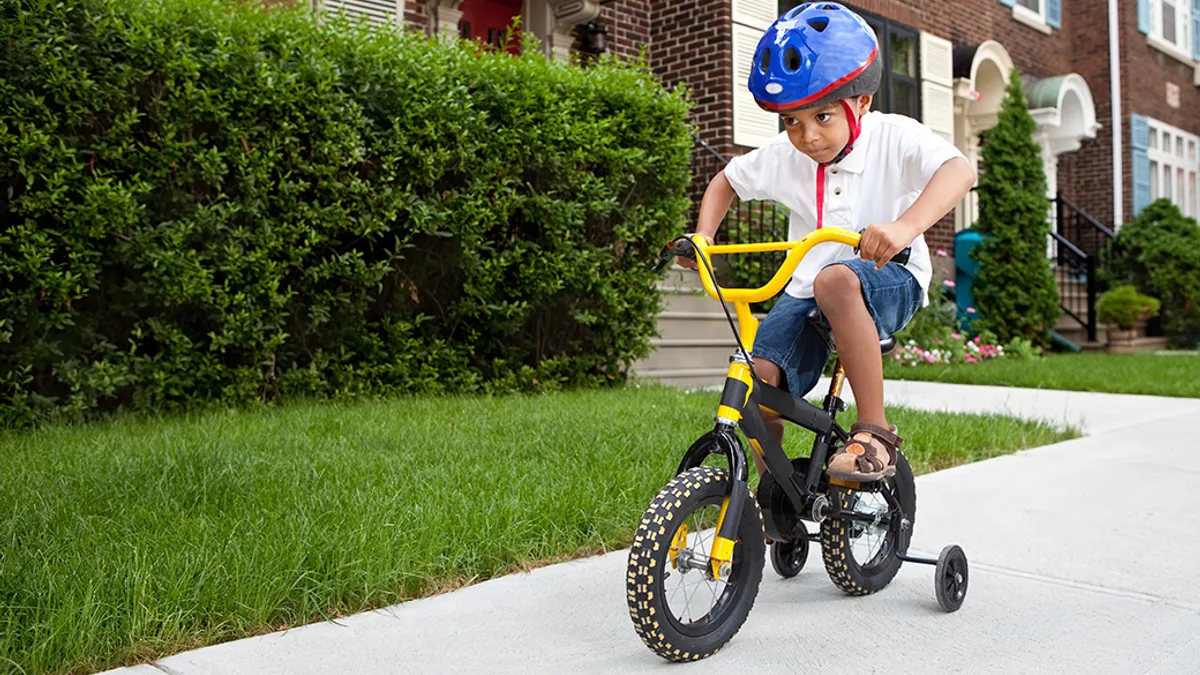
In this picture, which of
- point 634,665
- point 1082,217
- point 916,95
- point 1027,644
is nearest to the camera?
point 634,665

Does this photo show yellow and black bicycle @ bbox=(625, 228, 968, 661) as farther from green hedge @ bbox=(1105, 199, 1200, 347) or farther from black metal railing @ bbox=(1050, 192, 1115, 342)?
green hedge @ bbox=(1105, 199, 1200, 347)

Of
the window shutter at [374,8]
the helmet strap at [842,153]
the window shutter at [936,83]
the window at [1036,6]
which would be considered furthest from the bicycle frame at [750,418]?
the window at [1036,6]

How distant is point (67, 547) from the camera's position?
9.91ft

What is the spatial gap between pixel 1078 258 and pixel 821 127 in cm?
1401

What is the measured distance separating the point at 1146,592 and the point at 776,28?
6.50 feet

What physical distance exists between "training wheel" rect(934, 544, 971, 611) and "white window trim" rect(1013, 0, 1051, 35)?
14.6m

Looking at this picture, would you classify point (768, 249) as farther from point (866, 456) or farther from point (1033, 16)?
point (1033, 16)

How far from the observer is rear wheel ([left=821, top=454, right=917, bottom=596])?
9.68ft

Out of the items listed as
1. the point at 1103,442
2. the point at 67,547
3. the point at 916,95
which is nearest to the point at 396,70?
the point at 67,547

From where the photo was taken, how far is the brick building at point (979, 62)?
10.3 metres

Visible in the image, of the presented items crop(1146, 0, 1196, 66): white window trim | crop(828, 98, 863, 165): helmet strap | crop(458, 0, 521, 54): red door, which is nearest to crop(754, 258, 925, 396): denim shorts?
crop(828, 98, 863, 165): helmet strap

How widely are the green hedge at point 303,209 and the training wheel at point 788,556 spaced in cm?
362

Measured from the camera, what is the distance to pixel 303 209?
6031 millimetres

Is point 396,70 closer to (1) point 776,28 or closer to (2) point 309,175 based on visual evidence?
(2) point 309,175
